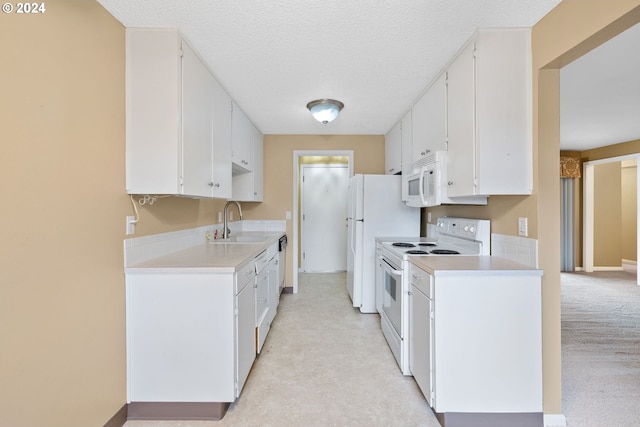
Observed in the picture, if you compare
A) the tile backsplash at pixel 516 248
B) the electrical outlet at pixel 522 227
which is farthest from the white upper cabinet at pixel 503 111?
the tile backsplash at pixel 516 248

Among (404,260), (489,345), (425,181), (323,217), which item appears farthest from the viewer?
(323,217)

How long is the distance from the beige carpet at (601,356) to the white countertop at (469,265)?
941mm

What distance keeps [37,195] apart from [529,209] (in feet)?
8.09

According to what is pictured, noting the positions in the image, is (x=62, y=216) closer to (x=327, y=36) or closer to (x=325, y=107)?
(x=327, y=36)

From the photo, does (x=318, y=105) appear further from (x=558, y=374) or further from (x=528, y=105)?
(x=558, y=374)

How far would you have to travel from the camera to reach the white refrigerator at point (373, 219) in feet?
10.6

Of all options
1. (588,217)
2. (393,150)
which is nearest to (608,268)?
(588,217)

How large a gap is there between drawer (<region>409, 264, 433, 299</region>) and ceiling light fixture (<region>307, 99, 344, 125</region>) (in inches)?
65.1

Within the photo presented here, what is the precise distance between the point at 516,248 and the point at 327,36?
1.76 m

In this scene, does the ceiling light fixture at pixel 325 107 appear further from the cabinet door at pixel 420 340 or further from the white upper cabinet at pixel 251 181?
the cabinet door at pixel 420 340

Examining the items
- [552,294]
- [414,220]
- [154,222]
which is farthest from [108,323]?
[414,220]

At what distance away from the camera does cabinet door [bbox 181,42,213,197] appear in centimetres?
176

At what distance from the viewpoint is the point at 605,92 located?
2684 mm

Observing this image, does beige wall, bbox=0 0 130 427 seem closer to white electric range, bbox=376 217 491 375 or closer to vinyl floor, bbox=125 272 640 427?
vinyl floor, bbox=125 272 640 427
